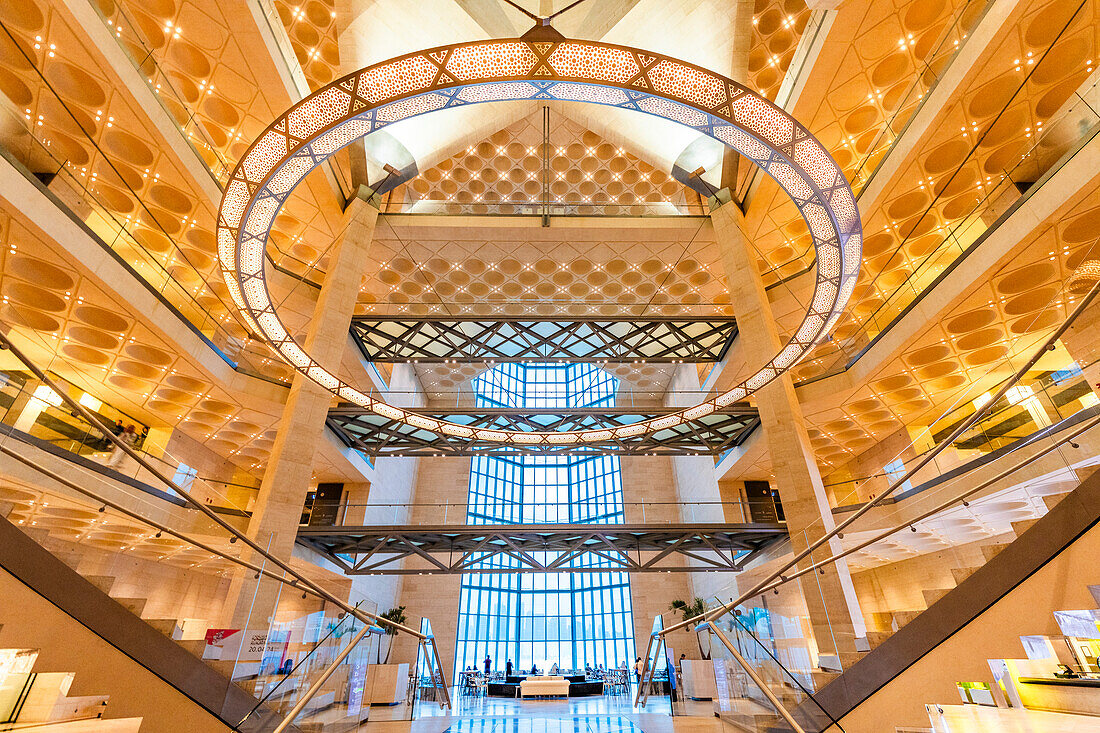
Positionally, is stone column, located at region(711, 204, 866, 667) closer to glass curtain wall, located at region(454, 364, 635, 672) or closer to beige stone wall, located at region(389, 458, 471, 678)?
glass curtain wall, located at region(454, 364, 635, 672)

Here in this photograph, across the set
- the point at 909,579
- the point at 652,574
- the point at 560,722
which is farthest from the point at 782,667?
the point at 652,574

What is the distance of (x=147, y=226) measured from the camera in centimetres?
1616

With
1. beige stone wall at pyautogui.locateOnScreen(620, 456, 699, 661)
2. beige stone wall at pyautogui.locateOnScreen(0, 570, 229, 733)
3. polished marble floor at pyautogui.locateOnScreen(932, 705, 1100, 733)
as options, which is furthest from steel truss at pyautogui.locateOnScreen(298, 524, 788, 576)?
polished marble floor at pyautogui.locateOnScreen(932, 705, 1100, 733)

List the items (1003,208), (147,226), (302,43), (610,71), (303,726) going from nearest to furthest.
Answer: (610,71), (303,726), (1003,208), (302,43), (147,226)

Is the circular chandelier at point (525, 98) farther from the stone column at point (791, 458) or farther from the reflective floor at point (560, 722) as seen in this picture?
the reflective floor at point (560, 722)

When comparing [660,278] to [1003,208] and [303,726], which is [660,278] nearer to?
[1003,208]

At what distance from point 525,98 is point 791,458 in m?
10.9

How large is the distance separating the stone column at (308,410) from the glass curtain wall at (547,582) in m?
12.3

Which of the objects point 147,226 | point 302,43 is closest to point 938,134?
point 302,43

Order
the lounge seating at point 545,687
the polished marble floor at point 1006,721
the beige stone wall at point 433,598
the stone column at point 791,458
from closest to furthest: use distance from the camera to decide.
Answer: the polished marble floor at point 1006,721
the stone column at point 791,458
the lounge seating at point 545,687
the beige stone wall at point 433,598

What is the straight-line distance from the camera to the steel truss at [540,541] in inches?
727

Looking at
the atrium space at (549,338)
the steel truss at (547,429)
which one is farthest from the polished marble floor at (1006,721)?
the steel truss at (547,429)

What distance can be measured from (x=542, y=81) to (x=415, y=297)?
15.8 m

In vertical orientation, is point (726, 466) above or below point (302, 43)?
below
